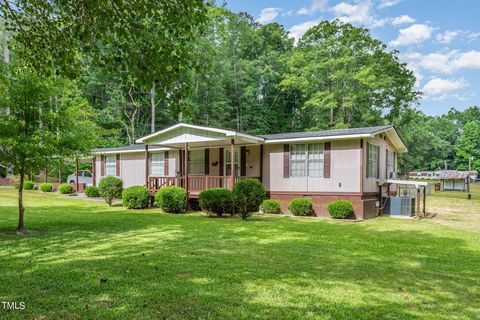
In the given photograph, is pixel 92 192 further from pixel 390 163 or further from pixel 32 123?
pixel 390 163

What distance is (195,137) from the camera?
50.6 ft

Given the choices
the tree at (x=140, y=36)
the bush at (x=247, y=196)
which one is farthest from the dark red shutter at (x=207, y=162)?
the tree at (x=140, y=36)

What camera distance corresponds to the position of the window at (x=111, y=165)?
2206 cm

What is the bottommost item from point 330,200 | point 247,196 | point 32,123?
point 330,200

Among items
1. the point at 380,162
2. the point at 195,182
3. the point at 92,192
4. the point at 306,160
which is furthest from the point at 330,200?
the point at 92,192

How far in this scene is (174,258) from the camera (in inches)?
230

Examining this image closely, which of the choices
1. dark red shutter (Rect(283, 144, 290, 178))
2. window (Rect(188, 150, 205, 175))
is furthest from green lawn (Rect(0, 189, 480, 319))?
window (Rect(188, 150, 205, 175))

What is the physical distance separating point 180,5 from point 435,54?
45.8m

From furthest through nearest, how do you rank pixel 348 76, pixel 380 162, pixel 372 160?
pixel 348 76 < pixel 380 162 < pixel 372 160

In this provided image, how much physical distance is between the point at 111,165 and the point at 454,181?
114 feet

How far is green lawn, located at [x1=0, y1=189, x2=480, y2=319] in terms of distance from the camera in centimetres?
361

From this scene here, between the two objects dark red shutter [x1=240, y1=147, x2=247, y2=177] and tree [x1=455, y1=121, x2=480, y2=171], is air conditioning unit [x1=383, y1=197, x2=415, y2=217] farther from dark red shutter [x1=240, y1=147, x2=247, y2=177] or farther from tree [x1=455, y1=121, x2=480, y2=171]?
tree [x1=455, y1=121, x2=480, y2=171]

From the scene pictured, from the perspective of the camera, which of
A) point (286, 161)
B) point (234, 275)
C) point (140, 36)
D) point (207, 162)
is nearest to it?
point (234, 275)

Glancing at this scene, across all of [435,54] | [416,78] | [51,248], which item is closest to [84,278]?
[51,248]
